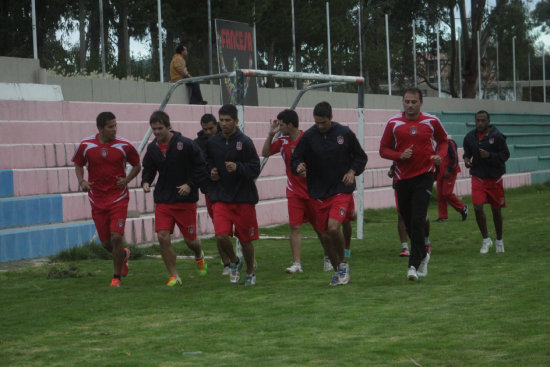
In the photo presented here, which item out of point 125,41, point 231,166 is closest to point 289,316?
point 231,166

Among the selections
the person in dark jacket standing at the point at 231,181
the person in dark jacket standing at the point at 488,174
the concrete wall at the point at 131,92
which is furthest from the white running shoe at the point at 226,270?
the concrete wall at the point at 131,92

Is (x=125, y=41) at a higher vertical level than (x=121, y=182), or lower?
higher

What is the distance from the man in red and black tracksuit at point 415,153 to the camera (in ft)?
31.5

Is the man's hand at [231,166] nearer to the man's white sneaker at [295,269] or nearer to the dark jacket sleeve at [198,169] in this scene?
the dark jacket sleeve at [198,169]

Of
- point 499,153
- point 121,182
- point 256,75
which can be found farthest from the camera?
point 499,153

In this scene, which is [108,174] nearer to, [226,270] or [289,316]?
[226,270]

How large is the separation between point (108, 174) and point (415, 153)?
10.4ft

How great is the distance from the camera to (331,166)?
961 cm

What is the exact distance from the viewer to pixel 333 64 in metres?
32.3

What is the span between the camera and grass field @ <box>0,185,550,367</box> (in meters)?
6.30

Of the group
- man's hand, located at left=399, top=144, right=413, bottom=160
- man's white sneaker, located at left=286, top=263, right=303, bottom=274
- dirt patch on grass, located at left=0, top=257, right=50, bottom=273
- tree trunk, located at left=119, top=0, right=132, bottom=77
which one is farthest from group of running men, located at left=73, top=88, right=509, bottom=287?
tree trunk, located at left=119, top=0, right=132, bottom=77

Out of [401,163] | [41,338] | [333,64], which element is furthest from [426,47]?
[41,338]

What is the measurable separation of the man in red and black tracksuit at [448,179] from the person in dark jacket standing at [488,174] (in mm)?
1888

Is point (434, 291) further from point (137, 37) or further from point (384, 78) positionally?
point (384, 78)
